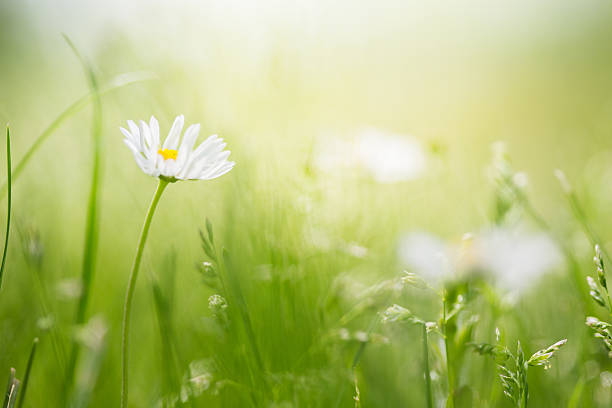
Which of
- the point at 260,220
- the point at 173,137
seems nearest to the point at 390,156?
the point at 260,220

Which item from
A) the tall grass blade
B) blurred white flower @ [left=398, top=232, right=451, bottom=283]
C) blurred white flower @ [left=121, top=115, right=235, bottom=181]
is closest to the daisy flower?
blurred white flower @ [left=121, top=115, right=235, bottom=181]

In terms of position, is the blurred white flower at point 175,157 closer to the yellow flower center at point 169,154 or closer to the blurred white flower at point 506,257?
Result: the yellow flower center at point 169,154

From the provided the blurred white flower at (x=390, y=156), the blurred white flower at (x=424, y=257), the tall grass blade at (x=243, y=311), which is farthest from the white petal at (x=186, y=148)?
the blurred white flower at (x=390, y=156)

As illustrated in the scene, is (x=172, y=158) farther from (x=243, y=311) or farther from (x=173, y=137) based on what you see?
(x=243, y=311)

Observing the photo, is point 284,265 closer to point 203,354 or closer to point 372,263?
point 203,354

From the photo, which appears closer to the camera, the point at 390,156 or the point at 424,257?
the point at 424,257

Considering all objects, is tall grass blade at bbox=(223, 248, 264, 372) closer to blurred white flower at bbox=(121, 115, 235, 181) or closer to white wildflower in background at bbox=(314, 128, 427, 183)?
blurred white flower at bbox=(121, 115, 235, 181)

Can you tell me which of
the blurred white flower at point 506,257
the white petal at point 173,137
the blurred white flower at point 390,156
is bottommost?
the blurred white flower at point 506,257
